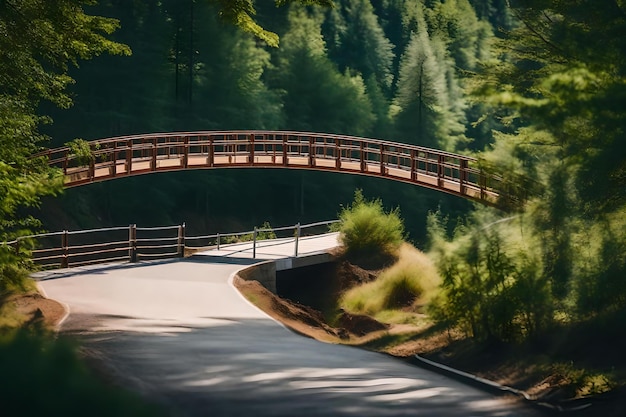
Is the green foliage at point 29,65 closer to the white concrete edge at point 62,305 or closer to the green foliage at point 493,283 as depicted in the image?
the white concrete edge at point 62,305

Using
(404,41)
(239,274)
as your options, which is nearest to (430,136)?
(404,41)

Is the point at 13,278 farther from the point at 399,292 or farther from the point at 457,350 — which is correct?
the point at 399,292

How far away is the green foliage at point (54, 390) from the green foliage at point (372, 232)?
26.6 metres

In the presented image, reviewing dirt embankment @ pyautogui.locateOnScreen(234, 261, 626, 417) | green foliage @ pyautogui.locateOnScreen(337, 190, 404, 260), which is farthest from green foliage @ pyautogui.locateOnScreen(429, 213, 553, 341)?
green foliage @ pyautogui.locateOnScreen(337, 190, 404, 260)

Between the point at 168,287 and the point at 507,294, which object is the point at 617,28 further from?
the point at 168,287

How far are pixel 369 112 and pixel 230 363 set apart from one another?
66.3 meters

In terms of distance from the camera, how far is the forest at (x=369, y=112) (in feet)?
57.5

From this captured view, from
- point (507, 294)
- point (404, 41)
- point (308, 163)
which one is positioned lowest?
point (507, 294)

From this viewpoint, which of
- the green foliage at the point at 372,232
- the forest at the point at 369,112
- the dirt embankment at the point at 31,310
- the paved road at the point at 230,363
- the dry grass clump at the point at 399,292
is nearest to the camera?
the paved road at the point at 230,363

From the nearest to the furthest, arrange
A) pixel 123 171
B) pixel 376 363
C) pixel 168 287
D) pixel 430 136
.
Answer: pixel 376 363 → pixel 168 287 → pixel 123 171 → pixel 430 136

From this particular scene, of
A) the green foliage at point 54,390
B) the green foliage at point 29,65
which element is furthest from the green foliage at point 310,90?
the green foliage at point 54,390

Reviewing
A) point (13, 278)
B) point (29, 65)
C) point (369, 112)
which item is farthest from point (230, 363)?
point (369, 112)

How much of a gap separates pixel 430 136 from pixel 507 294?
67.5m

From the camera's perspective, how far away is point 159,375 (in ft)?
52.3
